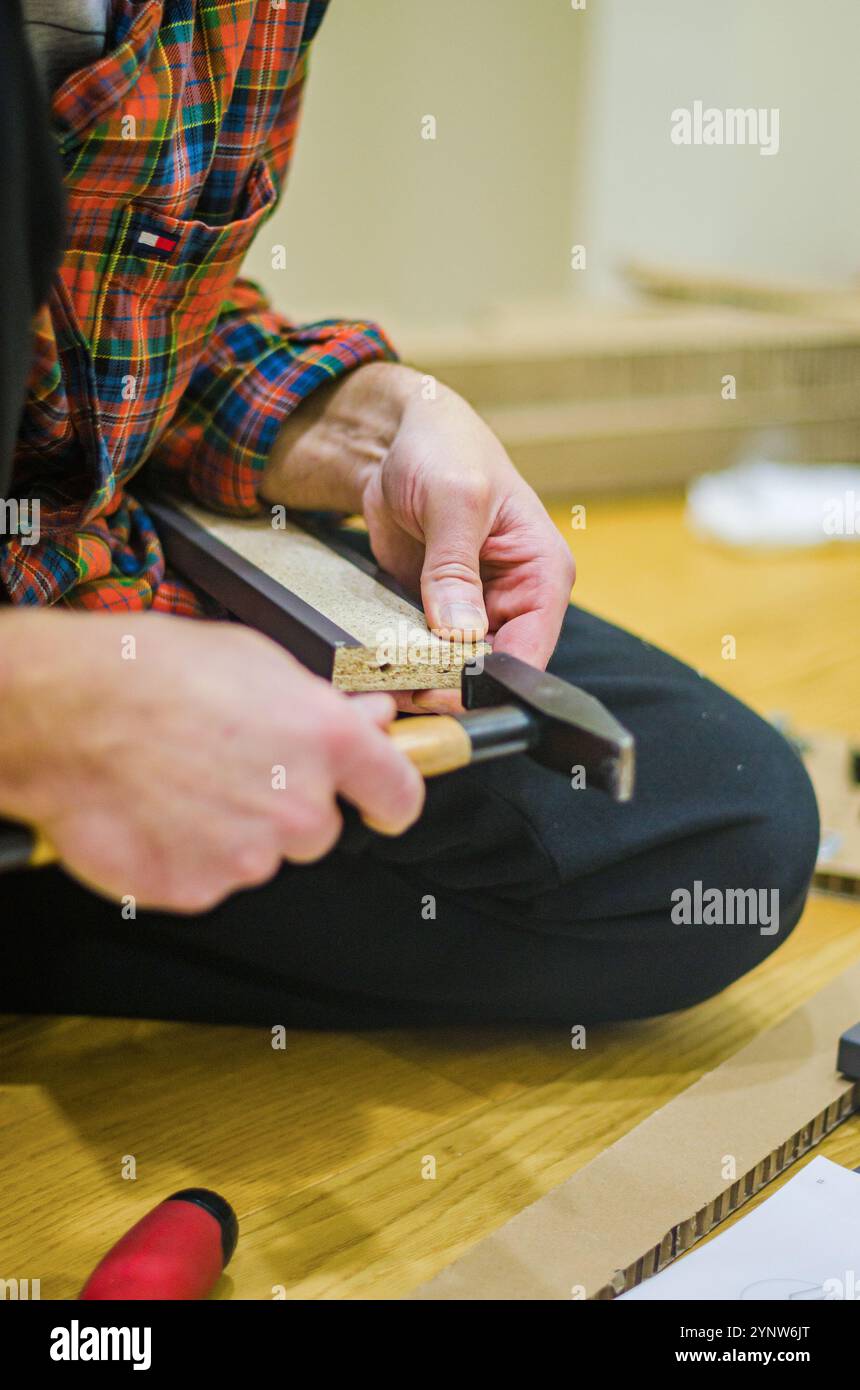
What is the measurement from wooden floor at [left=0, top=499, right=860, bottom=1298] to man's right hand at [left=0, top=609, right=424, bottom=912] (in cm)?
32

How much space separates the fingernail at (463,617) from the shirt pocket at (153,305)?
24 cm

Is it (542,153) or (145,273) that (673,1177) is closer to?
(145,273)

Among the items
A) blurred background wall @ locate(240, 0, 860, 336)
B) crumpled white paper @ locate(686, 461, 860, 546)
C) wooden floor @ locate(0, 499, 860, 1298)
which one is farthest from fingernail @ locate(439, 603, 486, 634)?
blurred background wall @ locate(240, 0, 860, 336)

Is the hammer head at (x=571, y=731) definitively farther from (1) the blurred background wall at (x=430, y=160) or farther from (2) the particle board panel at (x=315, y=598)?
(1) the blurred background wall at (x=430, y=160)

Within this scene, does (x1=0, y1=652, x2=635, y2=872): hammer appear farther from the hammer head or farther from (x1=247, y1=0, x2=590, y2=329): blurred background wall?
(x1=247, y1=0, x2=590, y2=329): blurred background wall

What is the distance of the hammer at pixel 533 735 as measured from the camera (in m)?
0.55

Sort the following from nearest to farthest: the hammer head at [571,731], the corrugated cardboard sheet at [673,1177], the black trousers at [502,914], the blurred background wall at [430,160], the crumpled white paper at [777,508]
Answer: the hammer head at [571,731], the corrugated cardboard sheet at [673,1177], the black trousers at [502,914], the crumpled white paper at [777,508], the blurred background wall at [430,160]

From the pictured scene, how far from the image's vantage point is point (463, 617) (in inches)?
28.1

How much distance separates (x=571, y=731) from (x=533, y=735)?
17 millimetres

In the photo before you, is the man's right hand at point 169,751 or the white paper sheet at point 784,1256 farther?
the white paper sheet at point 784,1256

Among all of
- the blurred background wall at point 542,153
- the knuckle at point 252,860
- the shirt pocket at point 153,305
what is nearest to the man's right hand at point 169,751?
the knuckle at point 252,860

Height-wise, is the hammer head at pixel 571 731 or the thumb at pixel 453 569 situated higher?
the thumb at pixel 453 569

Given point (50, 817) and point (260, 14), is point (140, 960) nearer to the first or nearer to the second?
point (50, 817)
